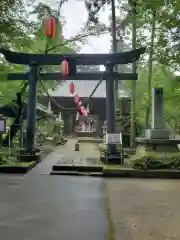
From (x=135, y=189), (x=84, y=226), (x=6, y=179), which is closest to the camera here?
(x=84, y=226)

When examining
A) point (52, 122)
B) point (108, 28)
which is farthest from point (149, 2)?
point (52, 122)

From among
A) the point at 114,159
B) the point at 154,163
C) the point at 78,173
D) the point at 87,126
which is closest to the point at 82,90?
the point at 87,126

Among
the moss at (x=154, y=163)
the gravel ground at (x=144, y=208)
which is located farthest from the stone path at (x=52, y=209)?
the moss at (x=154, y=163)

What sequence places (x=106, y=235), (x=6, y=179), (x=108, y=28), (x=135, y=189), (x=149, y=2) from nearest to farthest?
(x=106, y=235), (x=135, y=189), (x=6, y=179), (x=149, y=2), (x=108, y=28)

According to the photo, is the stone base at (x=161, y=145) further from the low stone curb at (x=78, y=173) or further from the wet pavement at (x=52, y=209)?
the wet pavement at (x=52, y=209)

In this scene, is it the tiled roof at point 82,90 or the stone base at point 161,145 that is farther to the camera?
the tiled roof at point 82,90

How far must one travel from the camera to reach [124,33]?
65.8ft

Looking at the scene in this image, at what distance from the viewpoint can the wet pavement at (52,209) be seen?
452cm

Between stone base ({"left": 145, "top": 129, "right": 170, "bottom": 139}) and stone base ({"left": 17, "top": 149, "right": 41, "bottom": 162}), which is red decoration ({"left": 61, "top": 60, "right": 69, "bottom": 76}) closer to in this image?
stone base ({"left": 17, "top": 149, "right": 41, "bottom": 162})

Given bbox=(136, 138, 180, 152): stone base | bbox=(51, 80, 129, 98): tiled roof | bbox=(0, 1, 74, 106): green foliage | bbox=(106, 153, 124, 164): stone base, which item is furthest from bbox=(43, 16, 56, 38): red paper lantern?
bbox=(51, 80, 129, 98): tiled roof

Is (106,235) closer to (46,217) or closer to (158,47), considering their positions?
(46,217)

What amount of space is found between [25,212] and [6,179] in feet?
13.0

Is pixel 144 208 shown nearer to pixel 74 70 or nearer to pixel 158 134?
pixel 74 70

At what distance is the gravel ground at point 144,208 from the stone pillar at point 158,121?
4.85 metres
